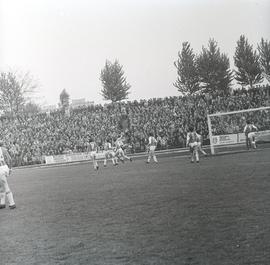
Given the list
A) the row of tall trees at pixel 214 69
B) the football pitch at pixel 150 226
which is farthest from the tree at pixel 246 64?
the football pitch at pixel 150 226

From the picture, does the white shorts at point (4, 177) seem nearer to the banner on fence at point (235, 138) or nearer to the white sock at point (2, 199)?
the white sock at point (2, 199)

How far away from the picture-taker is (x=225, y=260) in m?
5.42

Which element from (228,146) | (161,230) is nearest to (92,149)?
(228,146)

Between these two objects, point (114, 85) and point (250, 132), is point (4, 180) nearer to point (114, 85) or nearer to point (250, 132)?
point (250, 132)

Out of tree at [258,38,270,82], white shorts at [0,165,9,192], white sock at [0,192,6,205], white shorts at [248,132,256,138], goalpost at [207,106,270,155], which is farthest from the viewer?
tree at [258,38,270,82]

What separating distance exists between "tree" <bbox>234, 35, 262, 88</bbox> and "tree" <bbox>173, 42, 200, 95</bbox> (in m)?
4.93

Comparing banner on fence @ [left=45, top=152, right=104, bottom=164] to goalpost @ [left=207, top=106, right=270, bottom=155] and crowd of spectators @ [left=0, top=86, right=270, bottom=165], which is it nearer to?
crowd of spectators @ [left=0, top=86, right=270, bottom=165]

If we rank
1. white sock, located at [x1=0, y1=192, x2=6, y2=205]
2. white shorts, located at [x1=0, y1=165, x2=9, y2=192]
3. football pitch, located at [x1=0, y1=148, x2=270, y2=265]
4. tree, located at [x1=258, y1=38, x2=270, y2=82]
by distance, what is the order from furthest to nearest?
1. tree, located at [x1=258, y1=38, x2=270, y2=82]
2. white sock, located at [x1=0, y1=192, x2=6, y2=205]
3. white shorts, located at [x1=0, y1=165, x2=9, y2=192]
4. football pitch, located at [x1=0, y1=148, x2=270, y2=265]

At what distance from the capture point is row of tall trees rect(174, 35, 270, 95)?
Result: 163 ft

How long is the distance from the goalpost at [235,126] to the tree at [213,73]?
2332cm

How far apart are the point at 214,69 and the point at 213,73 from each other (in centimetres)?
52

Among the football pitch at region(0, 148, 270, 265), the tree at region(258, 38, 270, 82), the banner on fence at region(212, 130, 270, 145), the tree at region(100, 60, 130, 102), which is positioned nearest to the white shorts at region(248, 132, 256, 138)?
the banner on fence at region(212, 130, 270, 145)

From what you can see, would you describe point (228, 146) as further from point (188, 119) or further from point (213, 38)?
point (213, 38)

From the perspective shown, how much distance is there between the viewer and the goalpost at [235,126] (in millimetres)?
27375
